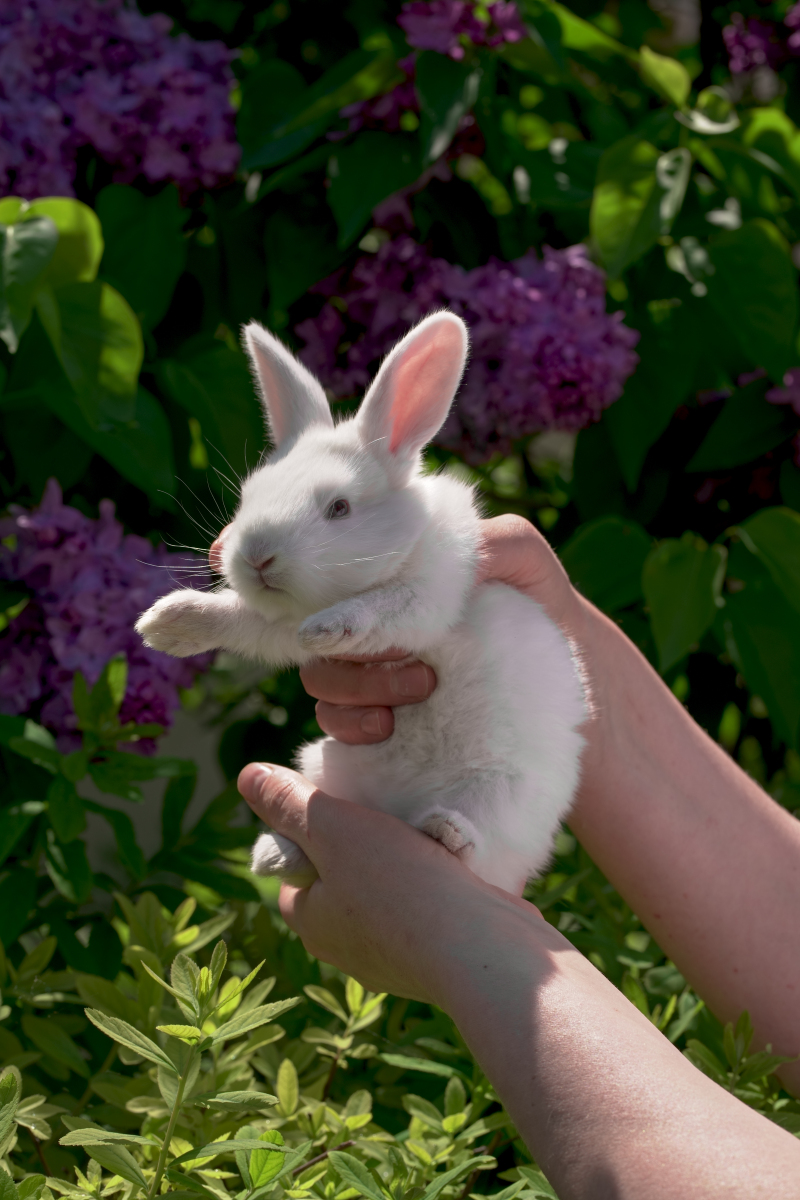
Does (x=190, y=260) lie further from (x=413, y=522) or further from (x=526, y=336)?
(x=413, y=522)

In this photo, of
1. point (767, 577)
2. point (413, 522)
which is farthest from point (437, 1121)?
point (767, 577)

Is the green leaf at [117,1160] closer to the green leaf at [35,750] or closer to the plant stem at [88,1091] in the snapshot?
the plant stem at [88,1091]

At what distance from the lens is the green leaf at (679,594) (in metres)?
2.09

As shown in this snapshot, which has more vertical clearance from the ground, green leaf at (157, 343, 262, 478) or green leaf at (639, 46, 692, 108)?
green leaf at (639, 46, 692, 108)

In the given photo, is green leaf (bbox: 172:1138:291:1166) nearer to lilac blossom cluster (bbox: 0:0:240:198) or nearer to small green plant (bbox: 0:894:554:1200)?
small green plant (bbox: 0:894:554:1200)

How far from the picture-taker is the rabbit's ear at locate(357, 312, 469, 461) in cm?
161

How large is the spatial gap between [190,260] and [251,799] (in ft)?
4.49

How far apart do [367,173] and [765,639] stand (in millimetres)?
1358

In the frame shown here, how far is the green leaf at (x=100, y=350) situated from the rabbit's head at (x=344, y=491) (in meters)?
0.25

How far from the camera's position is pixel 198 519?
2.39 meters

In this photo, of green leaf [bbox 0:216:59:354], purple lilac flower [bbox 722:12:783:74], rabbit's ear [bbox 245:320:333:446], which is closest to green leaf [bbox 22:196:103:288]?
green leaf [bbox 0:216:59:354]

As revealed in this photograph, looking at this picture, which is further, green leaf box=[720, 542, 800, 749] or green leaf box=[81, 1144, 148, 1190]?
green leaf box=[720, 542, 800, 749]

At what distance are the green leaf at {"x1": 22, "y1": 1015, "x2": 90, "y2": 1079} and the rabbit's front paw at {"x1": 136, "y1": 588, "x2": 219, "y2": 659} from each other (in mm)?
646

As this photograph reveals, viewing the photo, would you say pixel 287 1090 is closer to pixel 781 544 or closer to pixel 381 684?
pixel 381 684
